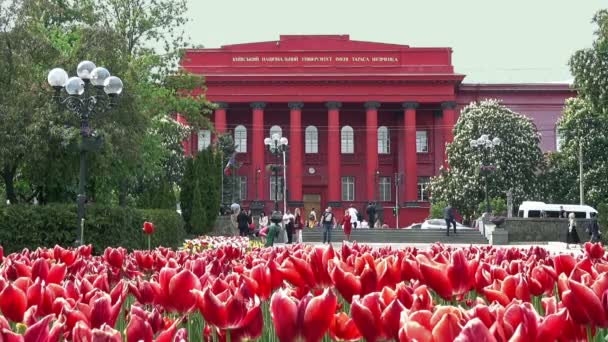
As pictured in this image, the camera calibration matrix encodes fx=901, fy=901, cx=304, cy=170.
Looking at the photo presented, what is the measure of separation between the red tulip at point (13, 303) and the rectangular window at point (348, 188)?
6200 cm

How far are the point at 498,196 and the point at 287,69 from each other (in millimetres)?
17600

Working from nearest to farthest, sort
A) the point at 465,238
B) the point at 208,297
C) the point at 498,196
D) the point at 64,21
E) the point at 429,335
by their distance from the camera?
the point at 429,335, the point at 208,297, the point at 64,21, the point at 465,238, the point at 498,196

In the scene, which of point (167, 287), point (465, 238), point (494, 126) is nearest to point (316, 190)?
point (494, 126)

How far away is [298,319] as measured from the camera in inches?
80.5

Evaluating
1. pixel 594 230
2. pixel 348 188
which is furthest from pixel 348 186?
pixel 594 230

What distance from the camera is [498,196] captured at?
5253cm

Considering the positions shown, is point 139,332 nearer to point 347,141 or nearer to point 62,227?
point 62,227

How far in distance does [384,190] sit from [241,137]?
11.0 metres

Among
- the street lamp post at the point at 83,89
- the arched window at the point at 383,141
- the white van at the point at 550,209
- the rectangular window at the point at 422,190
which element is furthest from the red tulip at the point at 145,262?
the arched window at the point at 383,141

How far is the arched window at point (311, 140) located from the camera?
6562cm

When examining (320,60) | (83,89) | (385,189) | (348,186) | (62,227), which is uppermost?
(320,60)

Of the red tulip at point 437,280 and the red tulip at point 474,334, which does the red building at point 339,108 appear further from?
the red tulip at point 474,334

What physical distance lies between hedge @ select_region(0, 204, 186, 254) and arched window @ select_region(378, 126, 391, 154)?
149 feet

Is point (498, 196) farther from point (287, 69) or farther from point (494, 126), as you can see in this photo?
point (287, 69)
